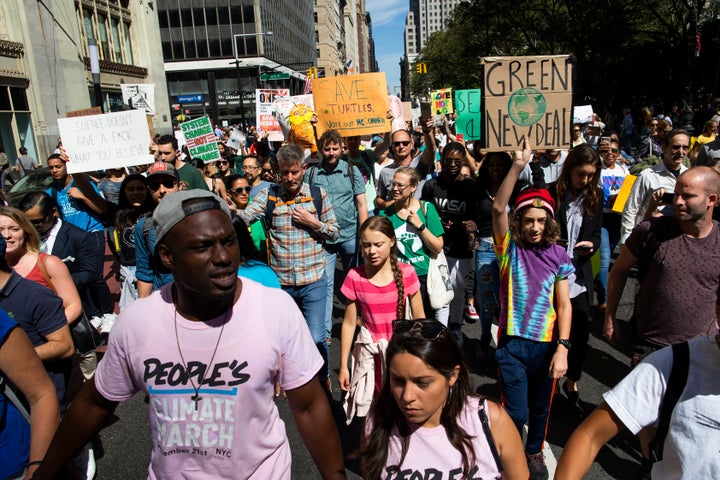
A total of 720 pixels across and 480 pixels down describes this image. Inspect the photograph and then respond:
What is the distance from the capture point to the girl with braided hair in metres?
3.19

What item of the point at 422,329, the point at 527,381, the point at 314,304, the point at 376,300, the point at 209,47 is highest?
the point at 209,47

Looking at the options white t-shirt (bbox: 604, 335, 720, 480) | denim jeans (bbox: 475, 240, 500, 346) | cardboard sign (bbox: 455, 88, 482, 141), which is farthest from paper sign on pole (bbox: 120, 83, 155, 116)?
white t-shirt (bbox: 604, 335, 720, 480)

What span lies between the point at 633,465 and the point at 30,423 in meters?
3.23

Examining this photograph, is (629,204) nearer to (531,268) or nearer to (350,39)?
(531,268)

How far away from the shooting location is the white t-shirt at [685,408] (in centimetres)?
159

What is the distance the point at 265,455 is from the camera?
180 cm

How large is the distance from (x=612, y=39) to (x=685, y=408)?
117 feet

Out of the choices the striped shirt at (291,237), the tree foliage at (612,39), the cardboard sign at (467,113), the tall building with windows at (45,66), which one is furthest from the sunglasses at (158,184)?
the tree foliage at (612,39)

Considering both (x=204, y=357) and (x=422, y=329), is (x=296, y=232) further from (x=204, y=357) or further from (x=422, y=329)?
(x=204, y=357)

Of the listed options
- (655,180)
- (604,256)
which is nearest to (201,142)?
(604,256)

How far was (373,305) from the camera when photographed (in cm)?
329

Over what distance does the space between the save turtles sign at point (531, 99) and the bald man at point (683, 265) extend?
1529 millimetres

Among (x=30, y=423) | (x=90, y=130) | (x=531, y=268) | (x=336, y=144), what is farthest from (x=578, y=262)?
(x=90, y=130)

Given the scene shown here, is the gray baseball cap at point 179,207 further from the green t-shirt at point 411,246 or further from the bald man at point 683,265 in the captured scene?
the green t-shirt at point 411,246
